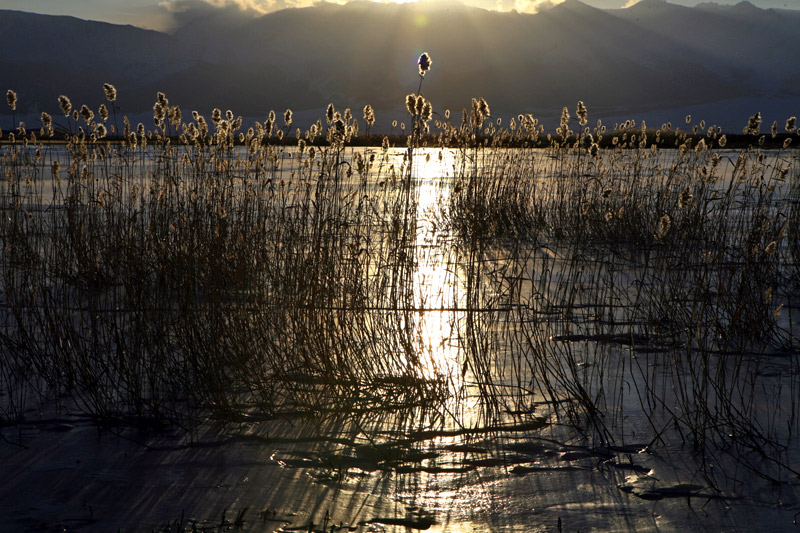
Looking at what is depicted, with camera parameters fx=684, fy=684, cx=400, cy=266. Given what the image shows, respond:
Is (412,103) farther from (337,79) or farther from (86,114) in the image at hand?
(337,79)

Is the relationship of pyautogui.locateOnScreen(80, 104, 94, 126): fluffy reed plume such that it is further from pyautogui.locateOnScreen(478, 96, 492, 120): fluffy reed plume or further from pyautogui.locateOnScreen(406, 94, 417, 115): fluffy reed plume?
pyautogui.locateOnScreen(478, 96, 492, 120): fluffy reed plume

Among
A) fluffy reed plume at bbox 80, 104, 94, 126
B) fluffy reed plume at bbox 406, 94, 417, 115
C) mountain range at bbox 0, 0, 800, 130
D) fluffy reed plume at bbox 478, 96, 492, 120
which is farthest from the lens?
mountain range at bbox 0, 0, 800, 130

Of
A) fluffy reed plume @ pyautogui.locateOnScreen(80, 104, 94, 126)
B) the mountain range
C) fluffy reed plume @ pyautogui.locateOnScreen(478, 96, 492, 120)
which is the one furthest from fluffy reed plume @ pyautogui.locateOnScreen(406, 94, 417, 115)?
the mountain range

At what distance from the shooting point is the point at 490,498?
205cm

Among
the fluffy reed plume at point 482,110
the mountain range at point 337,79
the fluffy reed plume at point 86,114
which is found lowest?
the fluffy reed plume at point 86,114

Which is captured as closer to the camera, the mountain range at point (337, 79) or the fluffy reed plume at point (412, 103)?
the fluffy reed plume at point (412, 103)

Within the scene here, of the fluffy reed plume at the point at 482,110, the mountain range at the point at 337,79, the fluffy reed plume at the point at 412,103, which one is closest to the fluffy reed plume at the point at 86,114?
the fluffy reed plume at the point at 412,103

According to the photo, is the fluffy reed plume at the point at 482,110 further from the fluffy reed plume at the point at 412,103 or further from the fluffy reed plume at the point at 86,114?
the fluffy reed plume at the point at 86,114

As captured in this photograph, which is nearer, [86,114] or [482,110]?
[86,114]

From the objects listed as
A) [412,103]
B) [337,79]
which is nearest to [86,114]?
[412,103]

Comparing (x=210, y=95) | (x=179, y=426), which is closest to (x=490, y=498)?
(x=179, y=426)

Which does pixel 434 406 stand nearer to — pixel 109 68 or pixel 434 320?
pixel 434 320

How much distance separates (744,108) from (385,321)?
601ft

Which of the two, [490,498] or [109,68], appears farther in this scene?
[109,68]
